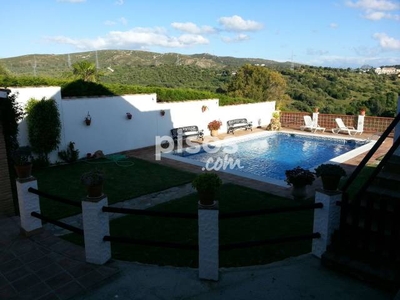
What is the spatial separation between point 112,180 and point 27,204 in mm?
4800

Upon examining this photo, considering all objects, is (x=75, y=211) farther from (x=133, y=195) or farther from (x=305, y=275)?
(x=305, y=275)

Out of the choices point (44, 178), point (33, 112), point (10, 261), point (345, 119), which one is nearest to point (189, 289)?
point (10, 261)

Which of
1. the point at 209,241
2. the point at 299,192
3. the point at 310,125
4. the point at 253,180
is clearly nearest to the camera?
the point at 209,241

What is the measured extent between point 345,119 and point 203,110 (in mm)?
8997

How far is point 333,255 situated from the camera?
459 cm

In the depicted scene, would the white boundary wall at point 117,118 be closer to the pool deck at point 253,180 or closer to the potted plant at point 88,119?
the potted plant at point 88,119

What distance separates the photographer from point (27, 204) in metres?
5.57

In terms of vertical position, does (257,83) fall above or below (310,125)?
above

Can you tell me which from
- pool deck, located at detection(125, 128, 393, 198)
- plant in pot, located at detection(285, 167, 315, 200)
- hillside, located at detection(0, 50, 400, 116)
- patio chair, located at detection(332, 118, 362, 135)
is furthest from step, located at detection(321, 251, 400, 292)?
hillside, located at detection(0, 50, 400, 116)

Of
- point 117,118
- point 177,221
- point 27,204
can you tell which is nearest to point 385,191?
→ point 177,221

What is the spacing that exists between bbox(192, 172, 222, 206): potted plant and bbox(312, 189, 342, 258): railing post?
1.60 meters

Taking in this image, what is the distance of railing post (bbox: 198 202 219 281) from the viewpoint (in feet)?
13.5

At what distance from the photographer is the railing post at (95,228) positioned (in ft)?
14.8

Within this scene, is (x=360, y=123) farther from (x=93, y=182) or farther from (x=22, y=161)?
(x=22, y=161)
